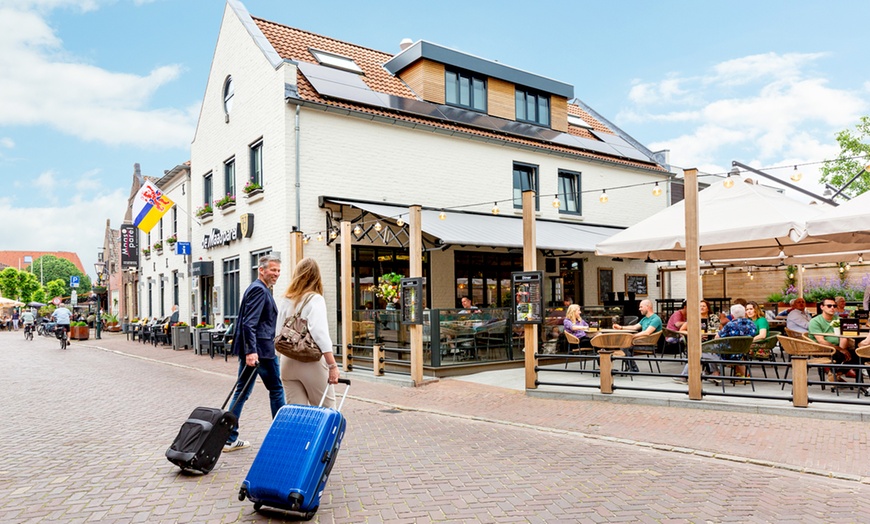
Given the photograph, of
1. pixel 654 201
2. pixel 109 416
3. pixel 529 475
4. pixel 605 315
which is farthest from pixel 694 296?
pixel 654 201

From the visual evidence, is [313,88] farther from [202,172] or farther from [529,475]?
[529,475]

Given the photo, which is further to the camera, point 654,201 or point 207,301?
point 654,201

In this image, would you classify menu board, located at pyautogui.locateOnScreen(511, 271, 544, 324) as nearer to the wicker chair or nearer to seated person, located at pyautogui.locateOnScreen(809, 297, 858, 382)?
the wicker chair

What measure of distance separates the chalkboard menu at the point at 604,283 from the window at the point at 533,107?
5224 mm

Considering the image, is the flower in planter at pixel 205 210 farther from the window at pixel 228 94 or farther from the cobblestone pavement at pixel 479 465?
the cobblestone pavement at pixel 479 465

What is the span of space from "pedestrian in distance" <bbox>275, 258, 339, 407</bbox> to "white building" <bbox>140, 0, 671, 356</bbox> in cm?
722

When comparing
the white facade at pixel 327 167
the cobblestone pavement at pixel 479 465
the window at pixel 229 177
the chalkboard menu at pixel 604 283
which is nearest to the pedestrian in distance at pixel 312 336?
the cobblestone pavement at pixel 479 465

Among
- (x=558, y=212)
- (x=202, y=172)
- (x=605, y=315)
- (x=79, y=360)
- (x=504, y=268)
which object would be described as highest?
(x=202, y=172)

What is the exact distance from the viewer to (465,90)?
728 inches

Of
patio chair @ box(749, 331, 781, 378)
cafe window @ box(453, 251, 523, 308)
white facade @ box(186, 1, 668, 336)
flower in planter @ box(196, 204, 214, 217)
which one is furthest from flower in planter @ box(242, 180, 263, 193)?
patio chair @ box(749, 331, 781, 378)

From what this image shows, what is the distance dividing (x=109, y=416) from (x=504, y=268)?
1178cm

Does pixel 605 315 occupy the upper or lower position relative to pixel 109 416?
upper

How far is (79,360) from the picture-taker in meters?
16.4

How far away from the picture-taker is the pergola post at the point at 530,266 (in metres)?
9.09
